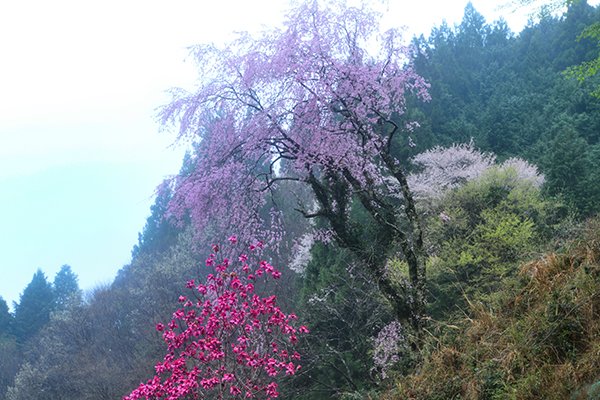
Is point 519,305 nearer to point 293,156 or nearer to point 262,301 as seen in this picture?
point 262,301

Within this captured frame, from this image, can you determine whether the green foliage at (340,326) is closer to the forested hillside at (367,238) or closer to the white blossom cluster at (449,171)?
the forested hillside at (367,238)

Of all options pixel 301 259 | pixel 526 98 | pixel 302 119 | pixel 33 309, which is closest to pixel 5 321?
pixel 33 309

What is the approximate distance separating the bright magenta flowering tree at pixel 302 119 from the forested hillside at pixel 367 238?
0.03 meters

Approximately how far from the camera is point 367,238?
13.4 metres

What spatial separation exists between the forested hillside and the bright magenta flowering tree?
28mm

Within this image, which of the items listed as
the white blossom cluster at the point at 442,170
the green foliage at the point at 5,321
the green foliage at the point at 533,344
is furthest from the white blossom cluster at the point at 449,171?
the green foliage at the point at 5,321

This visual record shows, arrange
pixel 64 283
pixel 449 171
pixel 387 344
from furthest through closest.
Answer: pixel 64 283 < pixel 449 171 < pixel 387 344

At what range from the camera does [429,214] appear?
639 inches

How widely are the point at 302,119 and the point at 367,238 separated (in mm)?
7569

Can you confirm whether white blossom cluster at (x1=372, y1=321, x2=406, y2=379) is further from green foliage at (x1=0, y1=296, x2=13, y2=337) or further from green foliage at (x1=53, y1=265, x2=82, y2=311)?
green foliage at (x1=53, y1=265, x2=82, y2=311)

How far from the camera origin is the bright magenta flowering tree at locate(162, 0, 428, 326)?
6312 mm

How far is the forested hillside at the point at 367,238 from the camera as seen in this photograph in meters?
3.90

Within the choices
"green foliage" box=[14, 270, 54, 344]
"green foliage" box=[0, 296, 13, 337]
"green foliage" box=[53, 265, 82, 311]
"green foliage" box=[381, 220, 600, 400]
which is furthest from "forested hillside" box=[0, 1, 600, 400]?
"green foliage" box=[53, 265, 82, 311]

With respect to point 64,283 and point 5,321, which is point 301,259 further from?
point 64,283
